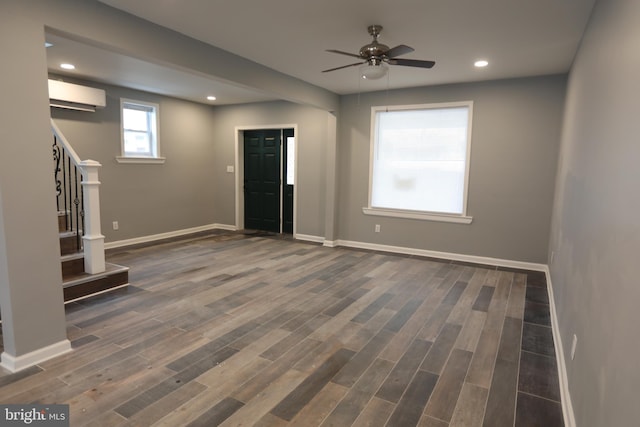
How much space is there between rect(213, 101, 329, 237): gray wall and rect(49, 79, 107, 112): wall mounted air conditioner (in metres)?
2.53

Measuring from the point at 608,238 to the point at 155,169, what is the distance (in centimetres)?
663

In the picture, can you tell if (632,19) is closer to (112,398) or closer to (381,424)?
(381,424)

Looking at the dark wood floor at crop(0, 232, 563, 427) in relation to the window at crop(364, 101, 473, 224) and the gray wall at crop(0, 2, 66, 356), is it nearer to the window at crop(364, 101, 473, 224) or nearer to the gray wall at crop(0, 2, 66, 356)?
the gray wall at crop(0, 2, 66, 356)

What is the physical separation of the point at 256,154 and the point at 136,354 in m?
5.34

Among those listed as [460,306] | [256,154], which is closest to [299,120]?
[256,154]

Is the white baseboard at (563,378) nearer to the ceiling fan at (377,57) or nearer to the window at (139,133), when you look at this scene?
the ceiling fan at (377,57)

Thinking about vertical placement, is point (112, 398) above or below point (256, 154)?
below

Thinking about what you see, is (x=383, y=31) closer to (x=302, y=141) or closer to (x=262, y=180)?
(x=302, y=141)

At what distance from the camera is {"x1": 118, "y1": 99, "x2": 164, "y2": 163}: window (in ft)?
20.2

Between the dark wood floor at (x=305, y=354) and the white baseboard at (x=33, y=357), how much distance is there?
0.07m

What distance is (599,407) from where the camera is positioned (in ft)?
4.68

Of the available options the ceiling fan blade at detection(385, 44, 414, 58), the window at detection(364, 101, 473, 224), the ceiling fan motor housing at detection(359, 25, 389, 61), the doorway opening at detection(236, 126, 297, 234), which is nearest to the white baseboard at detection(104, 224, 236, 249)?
the doorway opening at detection(236, 126, 297, 234)

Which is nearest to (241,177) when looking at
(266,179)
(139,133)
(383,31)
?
(266,179)

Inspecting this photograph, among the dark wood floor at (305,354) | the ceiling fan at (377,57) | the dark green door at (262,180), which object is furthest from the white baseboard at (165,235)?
the ceiling fan at (377,57)
